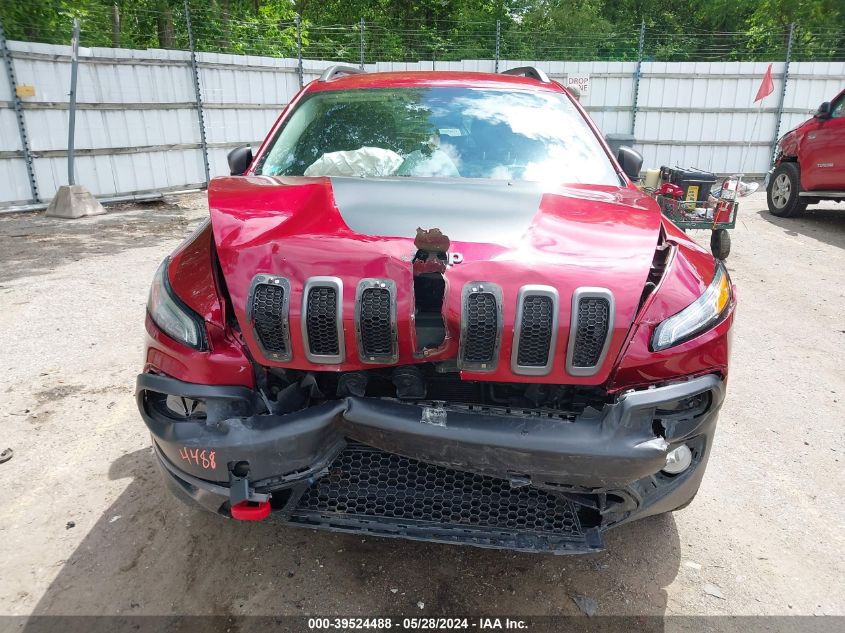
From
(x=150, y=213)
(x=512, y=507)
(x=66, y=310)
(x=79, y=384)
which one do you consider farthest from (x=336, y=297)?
(x=150, y=213)

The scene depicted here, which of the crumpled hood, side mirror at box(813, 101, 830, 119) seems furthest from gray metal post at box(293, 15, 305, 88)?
the crumpled hood

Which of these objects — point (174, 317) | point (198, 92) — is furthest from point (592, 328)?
point (198, 92)

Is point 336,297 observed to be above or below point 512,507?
above

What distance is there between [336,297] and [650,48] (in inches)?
605

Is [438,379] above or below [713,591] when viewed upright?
above

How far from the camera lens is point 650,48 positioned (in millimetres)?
14461

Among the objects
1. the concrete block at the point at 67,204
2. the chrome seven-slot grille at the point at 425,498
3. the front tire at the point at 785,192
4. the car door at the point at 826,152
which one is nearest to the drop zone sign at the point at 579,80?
the front tire at the point at 785,192

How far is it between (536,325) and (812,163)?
860 centimetres

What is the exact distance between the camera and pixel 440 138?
3.00m

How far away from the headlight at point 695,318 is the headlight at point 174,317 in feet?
4.65

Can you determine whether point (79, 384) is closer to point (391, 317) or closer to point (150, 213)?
point (391, 317)

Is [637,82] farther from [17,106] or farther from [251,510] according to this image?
[251,510]

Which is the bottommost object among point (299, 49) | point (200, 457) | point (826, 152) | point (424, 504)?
point (424, 504)

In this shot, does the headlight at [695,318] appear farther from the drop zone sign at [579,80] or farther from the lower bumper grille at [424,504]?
the drop zone sign at [579,80]
